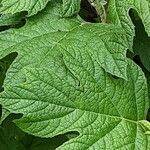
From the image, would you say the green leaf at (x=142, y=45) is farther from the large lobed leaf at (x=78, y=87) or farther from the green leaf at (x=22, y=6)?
the green leaf at (x=22, y=6)

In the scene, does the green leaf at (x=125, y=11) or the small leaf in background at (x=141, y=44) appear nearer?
the green leaf at (x=125, y=11)

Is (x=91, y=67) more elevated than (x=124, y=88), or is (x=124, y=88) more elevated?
(x=91, y=67)

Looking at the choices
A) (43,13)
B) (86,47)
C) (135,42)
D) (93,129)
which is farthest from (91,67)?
(135,42)

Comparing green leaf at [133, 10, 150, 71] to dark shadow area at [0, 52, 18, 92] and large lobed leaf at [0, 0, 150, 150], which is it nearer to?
large lobed leaf at [0, 0, 150, 150]

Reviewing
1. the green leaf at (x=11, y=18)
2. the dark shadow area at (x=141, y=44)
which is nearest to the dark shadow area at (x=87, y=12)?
the dark shadow area at (x=141, y=44)

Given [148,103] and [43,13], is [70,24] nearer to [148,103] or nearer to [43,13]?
[43,13]

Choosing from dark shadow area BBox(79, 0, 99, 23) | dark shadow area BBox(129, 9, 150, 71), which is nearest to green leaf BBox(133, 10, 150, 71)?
dark shadow area BBox(129, 9, 150, 71)

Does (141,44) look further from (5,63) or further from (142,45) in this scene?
(5,63)
